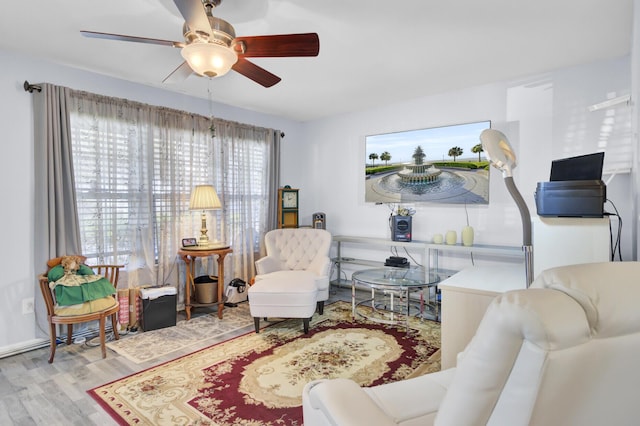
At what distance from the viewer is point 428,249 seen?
3.83 metres

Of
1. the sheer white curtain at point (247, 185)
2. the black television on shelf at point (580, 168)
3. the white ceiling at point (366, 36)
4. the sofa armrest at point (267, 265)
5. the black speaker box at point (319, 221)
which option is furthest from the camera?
the black speaker box at point (319, 221)

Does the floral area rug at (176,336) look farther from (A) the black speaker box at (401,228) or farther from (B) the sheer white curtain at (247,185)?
(A) the black speaker box at (401,228)

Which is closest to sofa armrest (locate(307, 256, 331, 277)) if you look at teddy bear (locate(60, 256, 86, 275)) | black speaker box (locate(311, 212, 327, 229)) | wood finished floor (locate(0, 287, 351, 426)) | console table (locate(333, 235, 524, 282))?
console table (locate(333, 235, 524, 282))

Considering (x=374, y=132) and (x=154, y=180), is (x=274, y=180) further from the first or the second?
(x=154, y=180)

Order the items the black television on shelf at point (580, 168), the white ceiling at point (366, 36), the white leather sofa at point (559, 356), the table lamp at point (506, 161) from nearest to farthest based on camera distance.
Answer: the white leather sofa at point (559, 356), the table lamp at point (506, 161), the black television on shelf at point (580, 168), the white ceiling at point (366, 36)

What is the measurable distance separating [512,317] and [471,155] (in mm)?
3586

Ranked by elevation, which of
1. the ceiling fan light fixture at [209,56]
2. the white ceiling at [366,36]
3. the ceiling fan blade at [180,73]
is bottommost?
the ceiling fan light fixture at [209,56]

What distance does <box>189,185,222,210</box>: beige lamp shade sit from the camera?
3.61m

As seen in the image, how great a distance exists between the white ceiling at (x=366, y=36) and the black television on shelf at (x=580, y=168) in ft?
3.18

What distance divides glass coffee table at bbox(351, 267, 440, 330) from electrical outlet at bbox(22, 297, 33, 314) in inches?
108

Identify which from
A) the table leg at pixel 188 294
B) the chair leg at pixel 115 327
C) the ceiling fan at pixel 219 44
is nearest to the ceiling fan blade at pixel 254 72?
the ceiling fan at pixel 219 44

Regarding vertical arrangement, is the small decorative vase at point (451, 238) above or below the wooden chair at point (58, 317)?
above

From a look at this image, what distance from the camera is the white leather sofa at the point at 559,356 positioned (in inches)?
20.3

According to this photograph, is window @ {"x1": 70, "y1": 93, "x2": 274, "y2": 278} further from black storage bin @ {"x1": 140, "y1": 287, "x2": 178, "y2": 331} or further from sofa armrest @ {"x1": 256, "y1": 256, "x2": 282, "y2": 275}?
sofa armrest @ {"x1": 256, "y1": 256, "x2": 282, "y2": 275}
